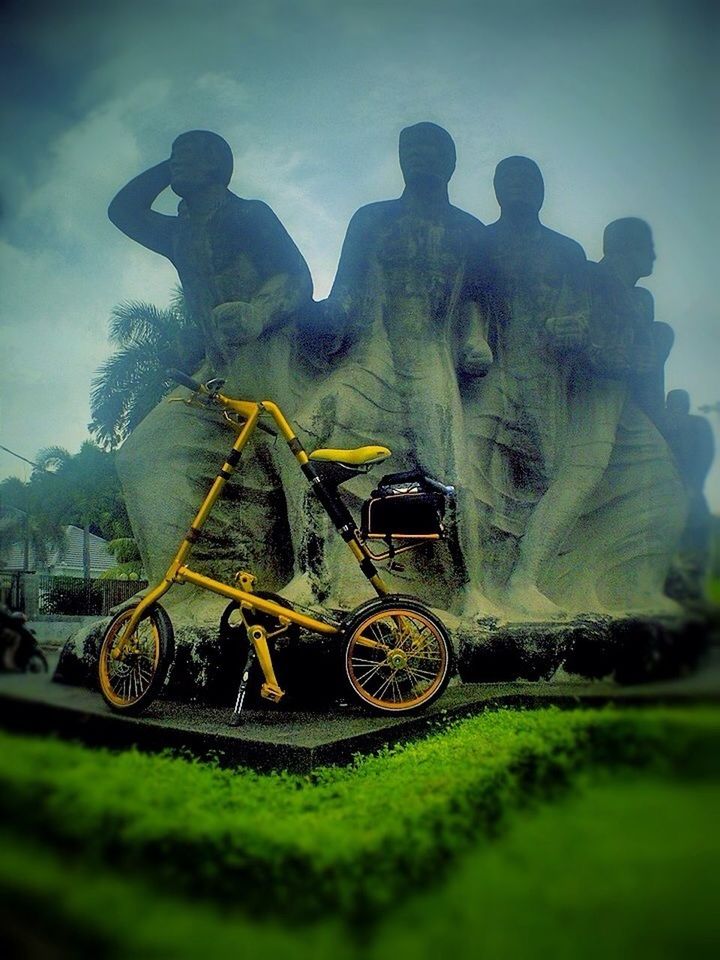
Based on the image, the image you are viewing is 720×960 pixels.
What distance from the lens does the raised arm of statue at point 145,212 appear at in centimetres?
496

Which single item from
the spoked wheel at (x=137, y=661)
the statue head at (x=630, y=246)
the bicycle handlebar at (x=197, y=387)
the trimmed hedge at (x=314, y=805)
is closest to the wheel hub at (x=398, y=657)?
the trimmed hedge at (x=314, y=805)

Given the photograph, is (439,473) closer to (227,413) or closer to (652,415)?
(227,413)

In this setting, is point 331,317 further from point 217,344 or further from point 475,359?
point 475,359

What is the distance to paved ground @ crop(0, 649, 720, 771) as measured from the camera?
354cm

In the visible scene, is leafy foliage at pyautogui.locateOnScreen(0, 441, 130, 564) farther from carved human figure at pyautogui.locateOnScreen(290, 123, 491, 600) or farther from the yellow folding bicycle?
carved human figure at pyautogui.locateOnScreen(290, 123, 491, 600)

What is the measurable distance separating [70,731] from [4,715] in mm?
274

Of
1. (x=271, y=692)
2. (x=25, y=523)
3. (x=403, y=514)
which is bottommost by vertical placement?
(x=271, y=692)

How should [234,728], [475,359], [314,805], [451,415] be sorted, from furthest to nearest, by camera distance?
[475,359], [451,415], [234,728], [314,805]

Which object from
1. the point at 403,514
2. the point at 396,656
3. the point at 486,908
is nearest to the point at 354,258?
the point at 403,514

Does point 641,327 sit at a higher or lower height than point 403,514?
higher

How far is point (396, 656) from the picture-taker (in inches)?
151

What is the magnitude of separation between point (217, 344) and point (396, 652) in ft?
7.28

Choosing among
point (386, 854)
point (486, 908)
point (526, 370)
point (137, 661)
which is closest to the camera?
point (486, 908)

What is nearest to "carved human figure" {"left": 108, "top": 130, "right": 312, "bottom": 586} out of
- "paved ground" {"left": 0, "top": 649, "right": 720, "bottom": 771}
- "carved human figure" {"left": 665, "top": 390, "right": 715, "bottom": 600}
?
"paved ground" {"left": 0, "top": 649, "right": 720, "bottom": 771}
